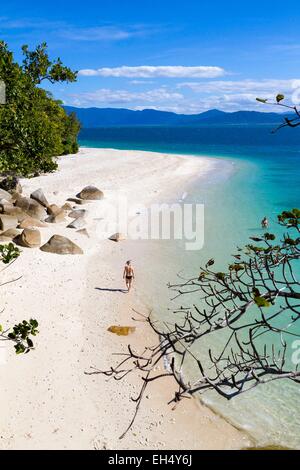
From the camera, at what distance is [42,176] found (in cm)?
3969

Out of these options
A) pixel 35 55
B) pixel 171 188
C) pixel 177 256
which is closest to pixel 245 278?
pixel 177 256

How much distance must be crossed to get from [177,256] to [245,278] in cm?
431

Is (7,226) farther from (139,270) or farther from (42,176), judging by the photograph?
(42,176)

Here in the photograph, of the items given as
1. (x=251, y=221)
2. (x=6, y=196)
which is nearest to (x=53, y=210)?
(x=6, y=196)

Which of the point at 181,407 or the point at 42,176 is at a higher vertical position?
the point at 42,176

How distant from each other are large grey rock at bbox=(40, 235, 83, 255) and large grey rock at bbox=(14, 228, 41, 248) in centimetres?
50

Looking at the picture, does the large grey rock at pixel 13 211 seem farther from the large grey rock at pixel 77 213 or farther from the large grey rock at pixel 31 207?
the large grey rock at pixel 77 213

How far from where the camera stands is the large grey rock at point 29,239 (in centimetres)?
2009

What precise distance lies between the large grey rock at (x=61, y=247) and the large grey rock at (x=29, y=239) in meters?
0.50

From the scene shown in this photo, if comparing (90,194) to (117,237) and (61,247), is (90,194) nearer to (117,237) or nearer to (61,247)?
(117,237)

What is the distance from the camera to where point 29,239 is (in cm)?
2016

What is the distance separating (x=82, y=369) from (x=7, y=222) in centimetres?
1220

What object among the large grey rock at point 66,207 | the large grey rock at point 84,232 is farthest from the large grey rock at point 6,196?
the large grey rock at point 84,232
